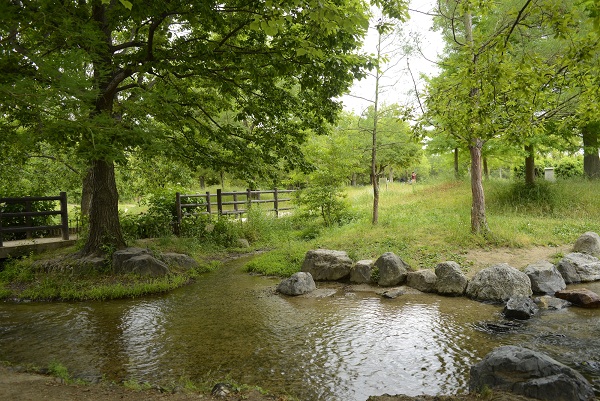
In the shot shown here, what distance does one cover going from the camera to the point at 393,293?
28.5 ft

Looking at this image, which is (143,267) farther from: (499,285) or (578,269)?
(578,269)

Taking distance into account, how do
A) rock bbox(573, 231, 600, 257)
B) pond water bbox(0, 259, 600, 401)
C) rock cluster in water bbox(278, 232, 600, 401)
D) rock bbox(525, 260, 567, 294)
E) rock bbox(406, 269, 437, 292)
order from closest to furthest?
rock cluster in water bbox(278, 232, 600, 401)
pond water bbox(0, 259, 600, 401)
rock bbox(525, 260, 567, 294)
rock bbox(406, 269, 437, 292)
rock bbox(573, 231, 600, 257)

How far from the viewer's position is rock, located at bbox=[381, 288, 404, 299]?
856 cm

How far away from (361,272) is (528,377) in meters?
5.73

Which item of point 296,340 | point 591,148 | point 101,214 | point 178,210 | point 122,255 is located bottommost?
point 296,340

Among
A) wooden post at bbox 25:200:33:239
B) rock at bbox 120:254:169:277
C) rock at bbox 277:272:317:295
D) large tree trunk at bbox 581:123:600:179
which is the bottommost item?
rock at bbox 277:272:317:295

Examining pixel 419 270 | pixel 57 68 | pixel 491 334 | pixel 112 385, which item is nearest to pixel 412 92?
pixel 419 270

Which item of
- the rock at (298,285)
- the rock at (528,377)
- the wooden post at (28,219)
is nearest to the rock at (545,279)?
the rock at (528,377)

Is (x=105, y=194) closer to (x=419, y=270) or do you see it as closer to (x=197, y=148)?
(x=197, y=148)

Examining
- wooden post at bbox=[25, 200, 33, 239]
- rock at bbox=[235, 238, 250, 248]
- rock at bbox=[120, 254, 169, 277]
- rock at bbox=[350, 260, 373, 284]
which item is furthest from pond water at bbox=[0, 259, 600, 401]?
rock at bbox=[235, 238, 250, 248]

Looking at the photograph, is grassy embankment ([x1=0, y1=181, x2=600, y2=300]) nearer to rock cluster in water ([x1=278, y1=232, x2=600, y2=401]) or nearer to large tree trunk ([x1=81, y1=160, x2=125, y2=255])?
large tree trunk ([x1=81, y1=160, x2=125, y2=255])

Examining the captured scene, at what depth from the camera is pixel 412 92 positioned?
1283 centimetres

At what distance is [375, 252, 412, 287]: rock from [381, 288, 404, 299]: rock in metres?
0.37

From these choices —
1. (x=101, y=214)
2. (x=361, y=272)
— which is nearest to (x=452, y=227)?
(x=361, y=272)
